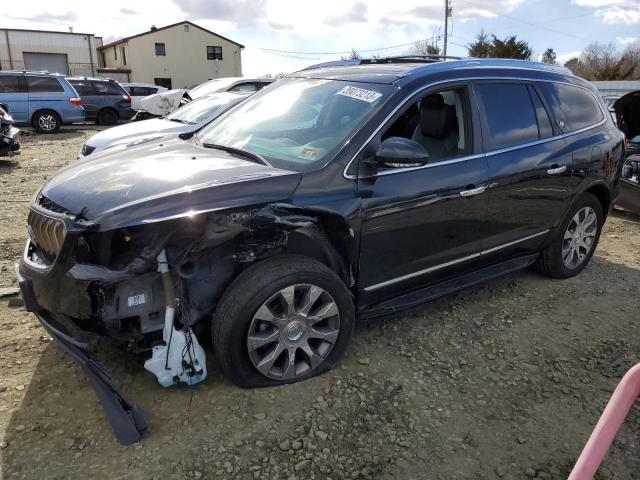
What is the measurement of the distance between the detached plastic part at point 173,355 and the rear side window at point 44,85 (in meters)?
15.5

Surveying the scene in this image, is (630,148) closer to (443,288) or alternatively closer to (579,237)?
(579,237)

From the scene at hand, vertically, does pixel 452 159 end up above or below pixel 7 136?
above

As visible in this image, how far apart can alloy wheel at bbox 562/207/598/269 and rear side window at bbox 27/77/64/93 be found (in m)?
15.7

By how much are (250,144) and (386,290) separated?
51.8 inches

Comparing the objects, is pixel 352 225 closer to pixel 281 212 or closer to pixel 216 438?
pixel 281 212

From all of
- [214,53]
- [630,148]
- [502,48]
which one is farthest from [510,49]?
[630,148]

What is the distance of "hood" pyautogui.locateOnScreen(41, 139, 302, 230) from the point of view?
250 centimetres

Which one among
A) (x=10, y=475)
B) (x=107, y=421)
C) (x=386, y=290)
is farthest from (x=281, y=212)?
(x=10, y=475)

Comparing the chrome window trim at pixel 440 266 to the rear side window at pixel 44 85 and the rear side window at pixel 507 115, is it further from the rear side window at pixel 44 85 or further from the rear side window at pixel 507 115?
the rear side window at pixel 44 85

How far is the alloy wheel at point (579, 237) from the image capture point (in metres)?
4.53

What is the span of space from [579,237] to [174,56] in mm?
48093

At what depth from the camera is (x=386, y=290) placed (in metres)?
3.32

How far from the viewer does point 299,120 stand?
350 centimetres

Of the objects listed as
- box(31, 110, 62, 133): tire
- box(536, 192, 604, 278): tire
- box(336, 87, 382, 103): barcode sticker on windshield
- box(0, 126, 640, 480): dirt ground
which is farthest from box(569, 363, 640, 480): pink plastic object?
box(31, 110, 62, 133): tire
